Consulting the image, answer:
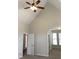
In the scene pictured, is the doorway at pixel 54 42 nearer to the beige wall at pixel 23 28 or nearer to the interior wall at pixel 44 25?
the interior wall at pixel 44 25

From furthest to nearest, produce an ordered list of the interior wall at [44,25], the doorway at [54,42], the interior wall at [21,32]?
the doorway at [54,42], the interior wall at [44,25], the interior wall at [21,32]

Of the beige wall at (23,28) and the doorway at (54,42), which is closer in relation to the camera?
the beige wall at (23,28)

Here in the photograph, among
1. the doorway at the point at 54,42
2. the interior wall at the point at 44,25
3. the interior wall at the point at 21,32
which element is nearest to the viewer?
the interior wall at the point at 21,32

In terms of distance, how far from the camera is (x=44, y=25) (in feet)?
28.1

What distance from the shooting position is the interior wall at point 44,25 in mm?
8328

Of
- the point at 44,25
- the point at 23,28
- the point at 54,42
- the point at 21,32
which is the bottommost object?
the point at 54,42

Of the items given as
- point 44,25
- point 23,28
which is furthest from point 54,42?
point 23,28

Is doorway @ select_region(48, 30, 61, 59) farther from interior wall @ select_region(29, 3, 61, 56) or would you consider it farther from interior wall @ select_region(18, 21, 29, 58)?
interior wall @ select_region(18, 21, 29, 58)

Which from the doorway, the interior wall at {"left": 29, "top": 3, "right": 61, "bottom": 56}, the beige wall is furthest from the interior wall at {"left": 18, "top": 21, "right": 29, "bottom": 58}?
the doorway

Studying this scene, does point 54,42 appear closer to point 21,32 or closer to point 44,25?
point 44,25

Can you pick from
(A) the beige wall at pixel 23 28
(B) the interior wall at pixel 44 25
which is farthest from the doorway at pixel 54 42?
(A) the beige wall at pixel 23 28

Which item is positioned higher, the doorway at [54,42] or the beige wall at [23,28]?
the beige wall at [23,28]

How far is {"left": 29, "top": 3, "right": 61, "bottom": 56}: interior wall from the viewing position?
8328 millimetres
